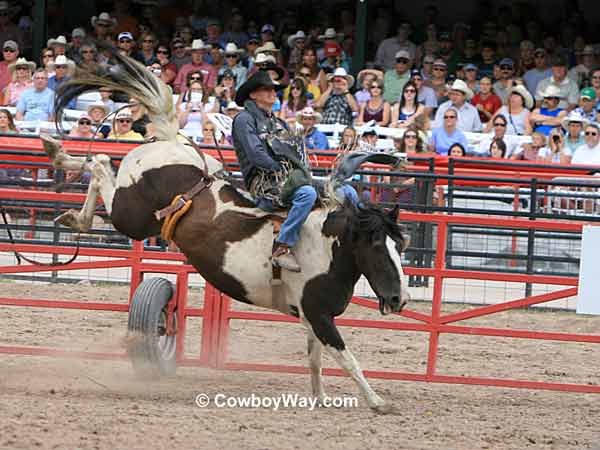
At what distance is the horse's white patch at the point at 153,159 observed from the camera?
23.9ft

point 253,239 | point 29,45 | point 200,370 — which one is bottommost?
point 200,370

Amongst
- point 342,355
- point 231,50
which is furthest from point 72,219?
point 231,50

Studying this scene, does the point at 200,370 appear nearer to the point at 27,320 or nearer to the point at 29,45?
the point at 27,320

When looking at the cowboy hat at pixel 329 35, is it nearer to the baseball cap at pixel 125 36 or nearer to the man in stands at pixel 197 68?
the man in stands at pixel 197 68

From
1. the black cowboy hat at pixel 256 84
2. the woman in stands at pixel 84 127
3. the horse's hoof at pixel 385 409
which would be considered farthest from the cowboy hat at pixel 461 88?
the horse's hoof at pixel 385 409

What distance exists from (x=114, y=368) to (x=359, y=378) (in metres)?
1.99

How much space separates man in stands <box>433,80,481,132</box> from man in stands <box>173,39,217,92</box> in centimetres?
334

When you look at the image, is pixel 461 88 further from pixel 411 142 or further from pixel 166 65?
pixel 166 65

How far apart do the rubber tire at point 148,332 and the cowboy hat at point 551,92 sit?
778 cm

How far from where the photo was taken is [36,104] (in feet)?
47.2

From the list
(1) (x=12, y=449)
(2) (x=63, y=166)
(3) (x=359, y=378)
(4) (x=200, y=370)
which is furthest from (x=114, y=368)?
(1) (x=12, y=449)

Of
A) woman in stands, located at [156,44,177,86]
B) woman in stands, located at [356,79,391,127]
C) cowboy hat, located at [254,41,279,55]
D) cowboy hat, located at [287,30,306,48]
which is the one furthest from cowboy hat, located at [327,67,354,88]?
woman in stands, located at [156,44,177,86]

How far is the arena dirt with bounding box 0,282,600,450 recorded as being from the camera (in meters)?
5.93

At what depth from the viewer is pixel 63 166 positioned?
755 cm
